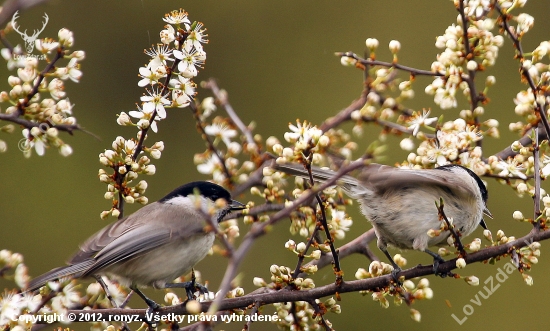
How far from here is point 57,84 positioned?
2.44 meters

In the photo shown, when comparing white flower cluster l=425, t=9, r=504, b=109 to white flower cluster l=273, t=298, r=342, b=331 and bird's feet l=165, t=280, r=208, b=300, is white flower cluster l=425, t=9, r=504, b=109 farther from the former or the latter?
bird's feet l=165, t=280, r=208, b=300

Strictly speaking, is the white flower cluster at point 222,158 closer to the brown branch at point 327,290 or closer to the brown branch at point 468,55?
the brown branch at point 327,290

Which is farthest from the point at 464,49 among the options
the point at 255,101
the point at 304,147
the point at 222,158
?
the point at 255,101

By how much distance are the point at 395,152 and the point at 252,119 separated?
1.48m

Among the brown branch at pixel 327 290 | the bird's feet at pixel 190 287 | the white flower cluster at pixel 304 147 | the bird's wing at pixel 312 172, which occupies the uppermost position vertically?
the bird's wing at pixel 312 172

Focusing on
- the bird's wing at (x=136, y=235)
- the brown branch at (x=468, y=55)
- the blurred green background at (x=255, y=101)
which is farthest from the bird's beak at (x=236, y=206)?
the blurred green background at (x=255, y=101)

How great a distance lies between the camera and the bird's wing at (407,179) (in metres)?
2.79

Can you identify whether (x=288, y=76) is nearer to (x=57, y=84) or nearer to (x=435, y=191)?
(x=435, y=191)

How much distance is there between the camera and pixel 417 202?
3029mm

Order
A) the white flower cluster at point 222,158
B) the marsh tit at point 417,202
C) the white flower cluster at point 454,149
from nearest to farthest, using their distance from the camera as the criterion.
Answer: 1. the white flower cluster at point 222,158
2. the white flower cluster at point 454,149
3. the marsh tit at point 417,202

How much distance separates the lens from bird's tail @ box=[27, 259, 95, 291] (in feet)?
7.81

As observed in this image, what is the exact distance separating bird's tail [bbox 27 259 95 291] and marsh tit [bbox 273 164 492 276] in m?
1.09

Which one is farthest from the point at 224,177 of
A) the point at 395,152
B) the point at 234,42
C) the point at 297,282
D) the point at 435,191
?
the point at 234,42

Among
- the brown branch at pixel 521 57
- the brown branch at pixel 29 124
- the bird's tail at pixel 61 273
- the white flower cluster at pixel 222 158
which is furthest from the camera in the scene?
the white flower cluster at pixel 222 158
